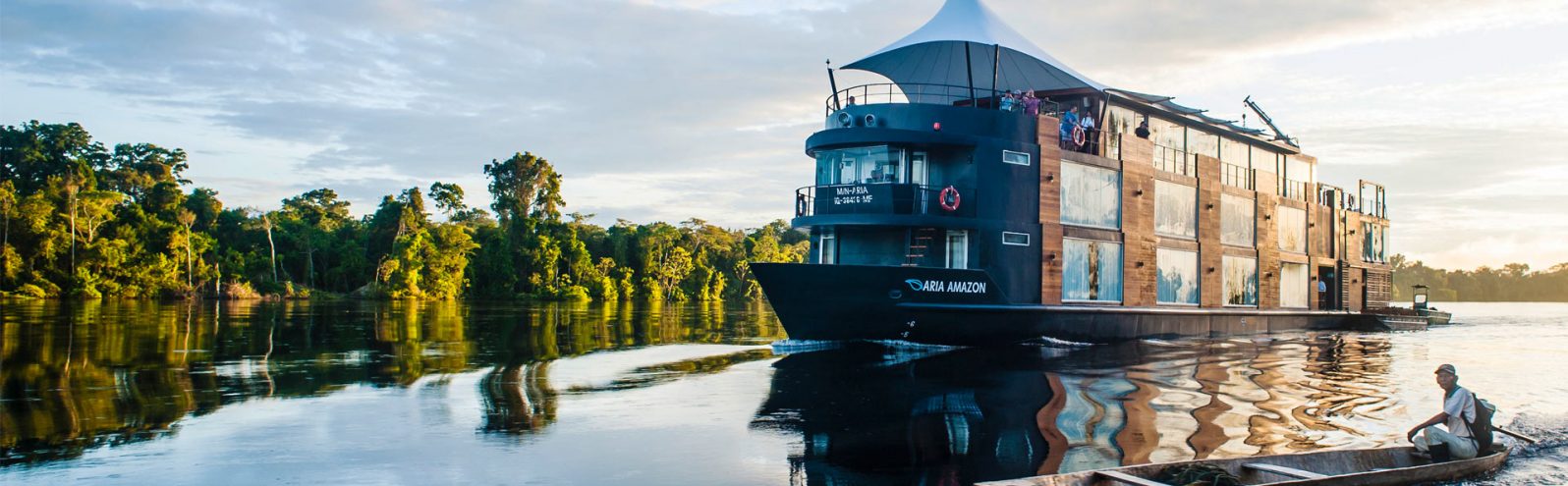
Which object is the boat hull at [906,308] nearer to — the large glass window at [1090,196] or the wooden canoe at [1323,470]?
the large glass window at [1090,196]

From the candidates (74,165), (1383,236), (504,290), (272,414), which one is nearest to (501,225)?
(504,290)

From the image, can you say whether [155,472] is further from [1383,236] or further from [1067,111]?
[1383,236]

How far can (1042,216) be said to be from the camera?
25.1m

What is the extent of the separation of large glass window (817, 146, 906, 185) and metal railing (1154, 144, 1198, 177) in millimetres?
9571

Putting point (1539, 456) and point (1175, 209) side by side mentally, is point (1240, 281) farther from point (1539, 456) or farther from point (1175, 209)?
point (1539, 456)

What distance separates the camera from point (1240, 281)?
3266cm

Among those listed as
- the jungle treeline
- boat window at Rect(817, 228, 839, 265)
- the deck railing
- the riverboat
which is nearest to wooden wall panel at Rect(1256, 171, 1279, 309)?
the riverboat

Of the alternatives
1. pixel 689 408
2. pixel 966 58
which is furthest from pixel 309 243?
pixel 689 408

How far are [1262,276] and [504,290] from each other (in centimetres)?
6282

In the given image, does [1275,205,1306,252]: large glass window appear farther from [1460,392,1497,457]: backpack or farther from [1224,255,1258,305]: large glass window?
[1460,392,1497,457]: backpack

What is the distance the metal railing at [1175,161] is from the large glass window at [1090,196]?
2.88 metres

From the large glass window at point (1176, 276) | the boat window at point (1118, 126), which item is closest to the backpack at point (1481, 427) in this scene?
the boat window at point (1118, 126)

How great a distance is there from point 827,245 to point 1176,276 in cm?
1094

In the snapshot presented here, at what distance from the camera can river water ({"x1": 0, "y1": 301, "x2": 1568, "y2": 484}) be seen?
383 inches
